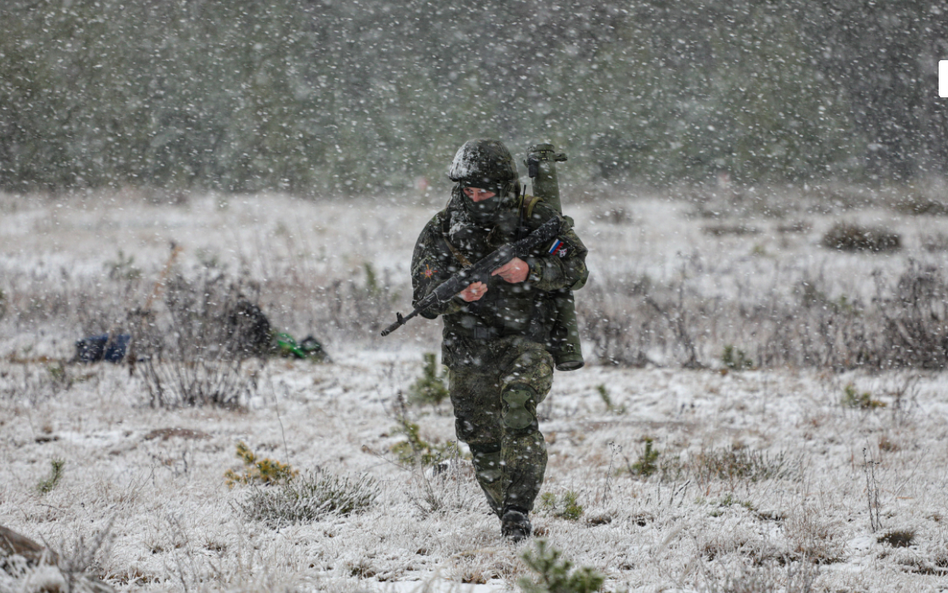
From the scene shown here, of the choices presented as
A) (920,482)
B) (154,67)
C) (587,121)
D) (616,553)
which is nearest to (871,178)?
(587,121)

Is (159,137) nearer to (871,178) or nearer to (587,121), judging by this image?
(587,121)

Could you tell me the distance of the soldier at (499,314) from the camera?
3268 mm

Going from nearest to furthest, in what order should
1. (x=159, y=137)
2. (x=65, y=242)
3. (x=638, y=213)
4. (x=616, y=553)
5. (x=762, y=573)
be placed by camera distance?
A: (x=762, y=573) < (x=616, y=553) < (x=65, y=242) < (x=638, y=213) < (x=159, y=137)

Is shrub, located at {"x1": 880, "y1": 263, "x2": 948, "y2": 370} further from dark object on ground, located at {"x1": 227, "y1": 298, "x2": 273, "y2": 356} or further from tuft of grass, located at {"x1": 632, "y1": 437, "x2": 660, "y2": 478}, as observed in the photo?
dark object on ground, located at {"x1": 227, "y1": 298, "x2": 273, "y2": 356}

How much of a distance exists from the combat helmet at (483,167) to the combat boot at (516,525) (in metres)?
1.37

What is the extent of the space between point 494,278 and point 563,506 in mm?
1249

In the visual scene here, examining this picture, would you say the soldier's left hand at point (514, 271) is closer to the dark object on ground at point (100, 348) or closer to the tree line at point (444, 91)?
the dark object on ground at point (100, 348)

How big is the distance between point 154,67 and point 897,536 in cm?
2963

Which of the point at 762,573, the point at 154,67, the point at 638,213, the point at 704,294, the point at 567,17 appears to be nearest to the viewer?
the point at 762,573

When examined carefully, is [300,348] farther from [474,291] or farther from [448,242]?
[474,291]

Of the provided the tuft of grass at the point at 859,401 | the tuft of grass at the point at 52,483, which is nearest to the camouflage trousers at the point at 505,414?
the tuft of grass at the point at 52,483

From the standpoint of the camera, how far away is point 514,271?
3.25 meters

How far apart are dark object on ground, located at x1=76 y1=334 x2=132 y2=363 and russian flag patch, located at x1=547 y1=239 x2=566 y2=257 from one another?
211 inches

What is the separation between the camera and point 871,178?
22109 mm
